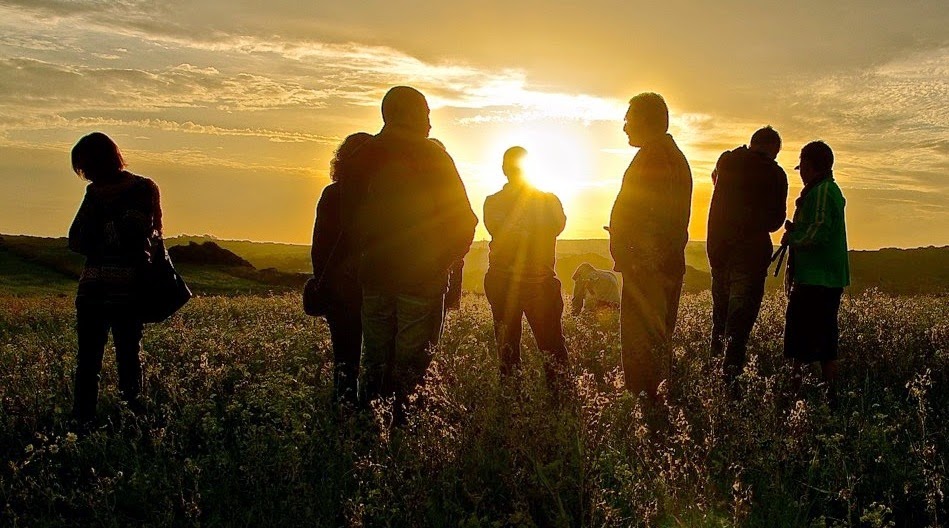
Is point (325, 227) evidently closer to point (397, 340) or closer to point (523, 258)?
point (397, 340)

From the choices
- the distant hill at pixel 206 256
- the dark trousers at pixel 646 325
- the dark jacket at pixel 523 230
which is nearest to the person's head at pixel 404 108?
the dark jacket at pixel 523 230

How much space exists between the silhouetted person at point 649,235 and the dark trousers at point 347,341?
234 cm

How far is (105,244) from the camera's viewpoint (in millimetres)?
6172

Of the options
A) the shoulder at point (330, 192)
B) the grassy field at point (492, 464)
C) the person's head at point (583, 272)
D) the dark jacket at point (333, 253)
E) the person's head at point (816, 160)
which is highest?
the person's head at point (816, 160)

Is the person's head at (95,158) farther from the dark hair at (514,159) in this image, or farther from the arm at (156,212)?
the dark hair at (514,159)

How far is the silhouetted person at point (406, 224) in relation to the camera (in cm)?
555

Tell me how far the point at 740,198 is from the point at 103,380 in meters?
6.79

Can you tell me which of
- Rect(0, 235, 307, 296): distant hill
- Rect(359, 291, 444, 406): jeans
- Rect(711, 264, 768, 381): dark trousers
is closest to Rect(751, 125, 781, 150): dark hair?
Rect(711, 264, 768, 381): dark trousers

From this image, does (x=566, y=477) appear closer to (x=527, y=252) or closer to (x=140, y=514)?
(x=140, y=514)

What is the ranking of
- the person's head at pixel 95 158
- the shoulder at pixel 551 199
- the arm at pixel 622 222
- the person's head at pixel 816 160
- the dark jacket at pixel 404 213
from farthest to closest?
the shoulder at pixel 551 199
the person's head at pixel 816 160
the arm at pixel 622 222
the person's head at pixel 95 158
the dark jacket at pixel 404 213

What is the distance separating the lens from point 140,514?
15.9ft

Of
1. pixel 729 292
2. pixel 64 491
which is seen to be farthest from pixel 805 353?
pixel 64 491

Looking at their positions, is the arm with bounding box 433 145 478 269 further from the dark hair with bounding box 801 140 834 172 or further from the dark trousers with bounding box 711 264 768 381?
the dark hair with bounding box 801 140 834 172

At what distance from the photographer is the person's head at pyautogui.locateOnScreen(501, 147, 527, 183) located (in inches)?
285
